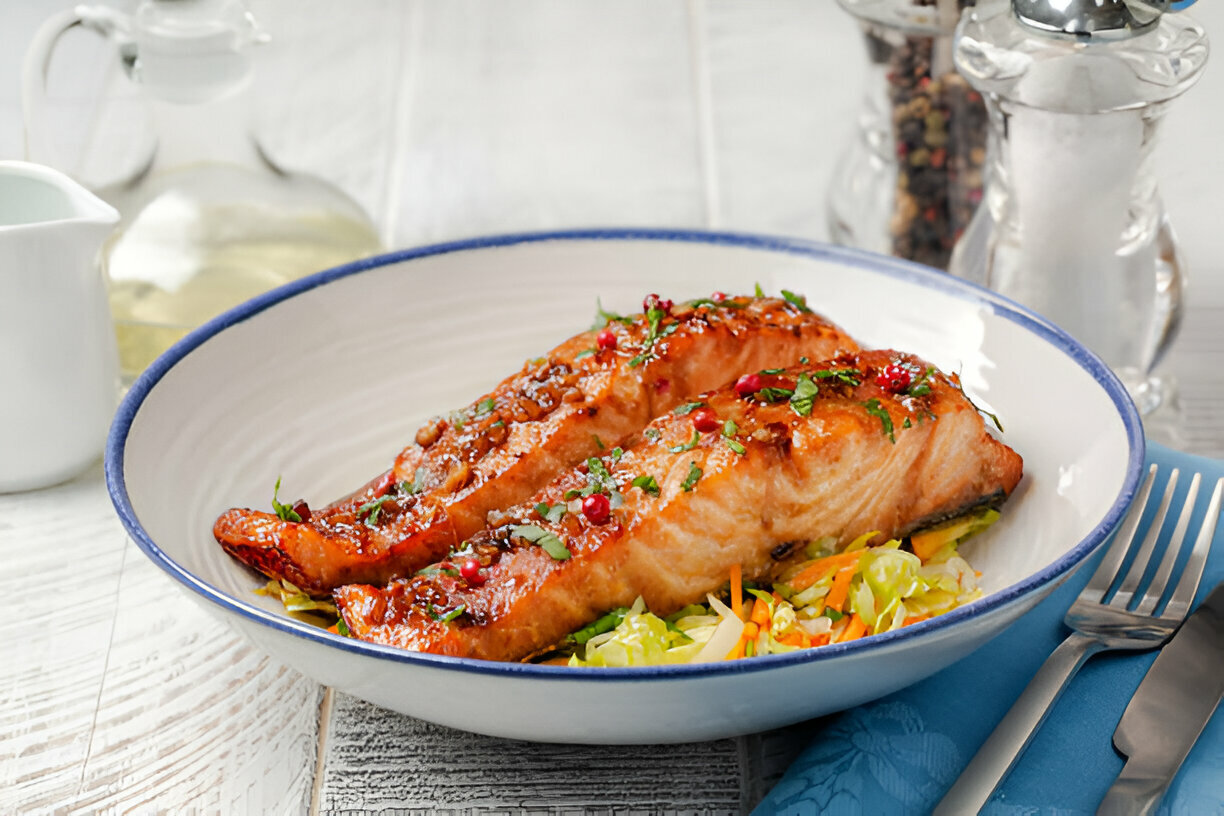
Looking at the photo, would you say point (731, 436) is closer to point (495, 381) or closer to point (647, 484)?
point (647, 484)

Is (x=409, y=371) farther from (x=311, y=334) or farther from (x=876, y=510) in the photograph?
(x=876, y=510)

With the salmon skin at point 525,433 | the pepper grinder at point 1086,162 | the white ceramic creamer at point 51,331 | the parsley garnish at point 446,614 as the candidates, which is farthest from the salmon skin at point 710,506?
the white ceramic creamer at point 51,331

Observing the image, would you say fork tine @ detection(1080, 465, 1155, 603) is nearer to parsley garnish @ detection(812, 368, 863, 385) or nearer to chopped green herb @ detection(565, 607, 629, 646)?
parsley garnish @ detection(812, 368, 863, 385)

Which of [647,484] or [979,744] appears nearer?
[979,744]

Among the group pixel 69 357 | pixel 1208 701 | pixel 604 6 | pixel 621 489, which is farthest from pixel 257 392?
pixel 604 6

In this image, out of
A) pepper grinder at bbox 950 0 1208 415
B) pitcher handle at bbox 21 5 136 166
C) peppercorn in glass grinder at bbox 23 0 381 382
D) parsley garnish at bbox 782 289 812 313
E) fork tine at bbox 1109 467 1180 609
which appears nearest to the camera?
fork tine at bbox 1109 467 1180 609

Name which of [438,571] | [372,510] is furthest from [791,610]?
[372,510]

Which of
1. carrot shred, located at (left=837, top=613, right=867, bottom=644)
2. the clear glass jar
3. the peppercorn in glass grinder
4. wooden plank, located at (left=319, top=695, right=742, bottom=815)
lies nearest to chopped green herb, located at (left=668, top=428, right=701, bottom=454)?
carrot shred, located at (left=837, top=613, right=867, bottom=644)

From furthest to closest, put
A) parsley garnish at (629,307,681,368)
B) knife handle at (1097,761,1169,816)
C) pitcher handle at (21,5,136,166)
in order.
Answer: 1. pitcher handle at (21,5,136,166)
2. parsley garnish at (629,307,681,368)
3. knife handle at (1097,761,1169,816)
